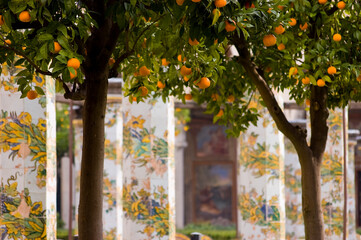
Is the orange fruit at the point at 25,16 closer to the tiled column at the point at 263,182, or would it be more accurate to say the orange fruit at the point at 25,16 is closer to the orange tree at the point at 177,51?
the orange tree at the point at 177,51

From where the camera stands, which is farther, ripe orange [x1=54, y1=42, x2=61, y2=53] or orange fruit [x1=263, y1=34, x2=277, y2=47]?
orange fruit [x1=263, y1=34, x2=277, y2=47]

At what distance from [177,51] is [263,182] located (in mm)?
7030

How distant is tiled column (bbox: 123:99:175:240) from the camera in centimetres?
1040

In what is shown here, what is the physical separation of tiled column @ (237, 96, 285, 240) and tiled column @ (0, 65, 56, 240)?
4.64 metres

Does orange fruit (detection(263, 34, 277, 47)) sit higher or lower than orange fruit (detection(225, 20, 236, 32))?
higher

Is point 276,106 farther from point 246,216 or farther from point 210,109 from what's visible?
point 246,216

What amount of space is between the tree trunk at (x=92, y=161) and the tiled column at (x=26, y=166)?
309 cm

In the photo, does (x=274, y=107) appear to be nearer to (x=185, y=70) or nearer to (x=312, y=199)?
(x=312, y=199)

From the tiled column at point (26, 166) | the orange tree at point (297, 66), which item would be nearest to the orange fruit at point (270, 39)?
the orange tree at point (297, 66)

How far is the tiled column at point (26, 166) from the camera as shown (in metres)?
7.82

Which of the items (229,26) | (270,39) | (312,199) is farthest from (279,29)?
(312,199)

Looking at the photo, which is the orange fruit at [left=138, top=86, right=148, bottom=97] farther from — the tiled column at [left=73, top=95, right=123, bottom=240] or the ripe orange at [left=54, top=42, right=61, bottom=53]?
the tiled column at [left=73, top=95, right=123, bottom=240]

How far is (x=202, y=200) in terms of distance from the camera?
25734 millimetres

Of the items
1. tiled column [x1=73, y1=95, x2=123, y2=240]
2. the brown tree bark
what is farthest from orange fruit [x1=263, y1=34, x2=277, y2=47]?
tiled column [x1=73, y1=95, x2=123, y2=240]
